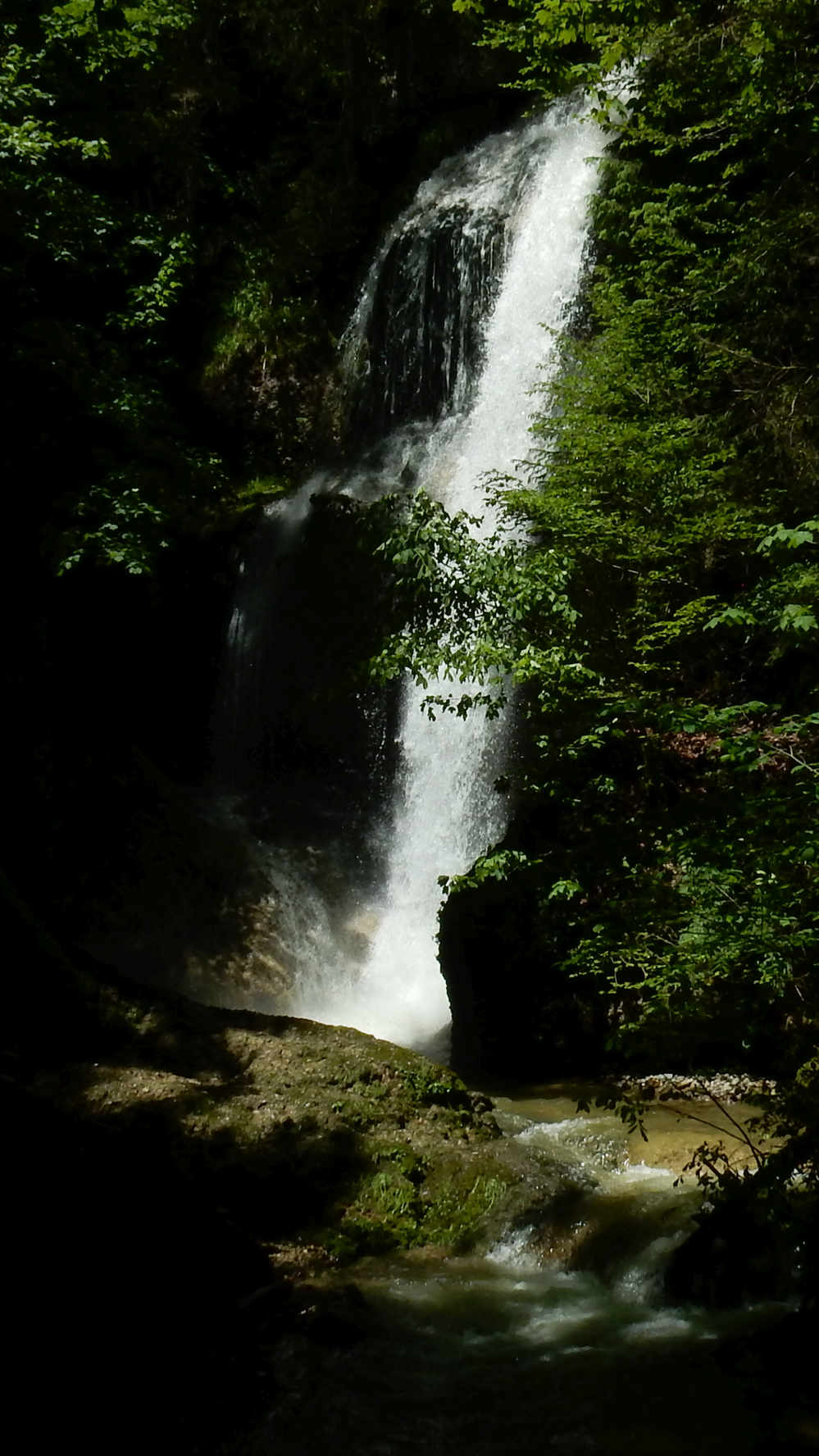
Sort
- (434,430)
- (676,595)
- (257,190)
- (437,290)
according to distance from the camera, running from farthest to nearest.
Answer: (257,190) < (437,290) < (434,430) < (676,595)

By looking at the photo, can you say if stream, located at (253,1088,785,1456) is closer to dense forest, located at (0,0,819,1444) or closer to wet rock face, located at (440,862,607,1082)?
dense forest, located at (0,0,819,1444)

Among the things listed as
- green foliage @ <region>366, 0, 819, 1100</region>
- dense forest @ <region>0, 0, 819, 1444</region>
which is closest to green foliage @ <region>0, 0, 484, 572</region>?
dense forest @ <region>0, 0, 819, 1444</region>

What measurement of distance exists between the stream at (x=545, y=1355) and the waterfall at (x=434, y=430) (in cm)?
580

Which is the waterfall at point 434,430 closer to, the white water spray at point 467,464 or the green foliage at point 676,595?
the white water spray at point 467,464

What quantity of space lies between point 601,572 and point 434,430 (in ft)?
29.9

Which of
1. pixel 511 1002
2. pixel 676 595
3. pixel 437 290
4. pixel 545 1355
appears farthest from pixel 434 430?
pixel 545 1355

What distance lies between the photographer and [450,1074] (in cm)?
702

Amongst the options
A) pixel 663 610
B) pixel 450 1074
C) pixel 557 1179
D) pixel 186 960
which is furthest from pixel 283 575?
pixel 557 1179

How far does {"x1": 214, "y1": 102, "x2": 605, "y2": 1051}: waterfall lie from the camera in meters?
13.3

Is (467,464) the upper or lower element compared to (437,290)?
lower

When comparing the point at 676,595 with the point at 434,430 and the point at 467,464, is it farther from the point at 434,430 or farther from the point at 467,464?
the point at 434,430

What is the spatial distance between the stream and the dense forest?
22.7 inches

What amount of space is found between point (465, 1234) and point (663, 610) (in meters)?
4.37

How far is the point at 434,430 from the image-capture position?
1677 centimetres
